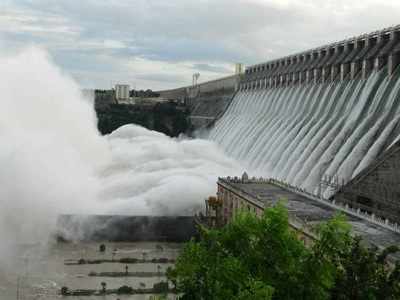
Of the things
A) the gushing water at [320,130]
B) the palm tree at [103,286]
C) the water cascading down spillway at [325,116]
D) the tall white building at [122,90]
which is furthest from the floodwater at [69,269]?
the tall white building at [122,90]

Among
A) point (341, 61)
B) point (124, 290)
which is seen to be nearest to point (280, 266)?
point (124, 290)

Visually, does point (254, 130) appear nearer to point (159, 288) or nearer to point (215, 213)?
point (215, 213)

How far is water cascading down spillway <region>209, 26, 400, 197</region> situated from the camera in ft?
140

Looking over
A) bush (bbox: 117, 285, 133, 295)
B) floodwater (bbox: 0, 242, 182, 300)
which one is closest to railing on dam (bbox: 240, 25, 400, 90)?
floodwater (bbox: 0, 242, 182, 300)

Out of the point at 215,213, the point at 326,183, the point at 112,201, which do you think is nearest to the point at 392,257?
the point at 326,183

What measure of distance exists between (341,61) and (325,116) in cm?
638

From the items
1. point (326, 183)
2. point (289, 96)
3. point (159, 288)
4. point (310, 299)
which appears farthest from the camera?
point (289, 96)

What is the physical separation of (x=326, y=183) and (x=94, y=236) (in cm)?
1478

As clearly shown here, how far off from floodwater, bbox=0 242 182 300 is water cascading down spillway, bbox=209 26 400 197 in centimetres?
1246

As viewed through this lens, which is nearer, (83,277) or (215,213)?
(83,277)

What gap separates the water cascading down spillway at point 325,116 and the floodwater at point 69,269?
1246 centimetres

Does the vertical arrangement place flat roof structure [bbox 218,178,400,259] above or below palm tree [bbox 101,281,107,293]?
above

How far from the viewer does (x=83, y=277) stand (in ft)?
106

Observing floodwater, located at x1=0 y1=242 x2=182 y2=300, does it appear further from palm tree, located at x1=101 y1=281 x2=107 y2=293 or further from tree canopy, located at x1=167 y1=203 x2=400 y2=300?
tree canopy, located at x1=167 y1=203 x2=400 y2=300
